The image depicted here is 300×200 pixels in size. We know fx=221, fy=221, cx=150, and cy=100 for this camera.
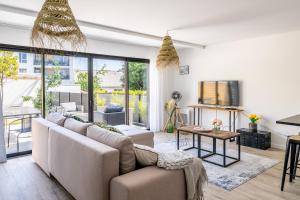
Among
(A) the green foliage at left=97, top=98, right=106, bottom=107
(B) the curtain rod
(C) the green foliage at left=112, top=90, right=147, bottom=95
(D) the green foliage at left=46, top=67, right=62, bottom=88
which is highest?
(B) the curtain rod

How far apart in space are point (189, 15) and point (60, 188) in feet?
10.1

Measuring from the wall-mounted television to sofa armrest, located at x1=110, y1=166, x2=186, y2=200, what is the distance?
372cm

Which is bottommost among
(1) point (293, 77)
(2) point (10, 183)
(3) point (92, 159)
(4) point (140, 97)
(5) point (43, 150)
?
(2) point (10, 183)

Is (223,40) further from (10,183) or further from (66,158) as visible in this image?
(10,183)

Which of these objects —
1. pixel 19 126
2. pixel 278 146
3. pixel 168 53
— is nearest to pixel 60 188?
pixel 19 126

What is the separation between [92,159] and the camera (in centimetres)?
204

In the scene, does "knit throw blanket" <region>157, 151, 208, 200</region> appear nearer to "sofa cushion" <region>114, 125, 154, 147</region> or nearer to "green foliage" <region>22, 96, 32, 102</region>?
"sofa cushion" <region>114, 125, 154, 147</region>

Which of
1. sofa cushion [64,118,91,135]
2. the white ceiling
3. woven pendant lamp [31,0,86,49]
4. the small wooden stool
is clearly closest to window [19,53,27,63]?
the white ceiling

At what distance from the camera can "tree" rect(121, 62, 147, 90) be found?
20.1 feet

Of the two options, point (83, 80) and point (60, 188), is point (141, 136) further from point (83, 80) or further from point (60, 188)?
point (83, 80)

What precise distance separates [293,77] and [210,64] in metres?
1.99

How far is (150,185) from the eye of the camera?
189cm

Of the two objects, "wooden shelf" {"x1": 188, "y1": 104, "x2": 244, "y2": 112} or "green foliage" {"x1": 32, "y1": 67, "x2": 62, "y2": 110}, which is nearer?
"green foliage" {"x1": 32, "y1": 67, "x2": 62, "y2": 110}

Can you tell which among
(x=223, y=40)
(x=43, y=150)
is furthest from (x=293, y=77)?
(x=43, y=150)
